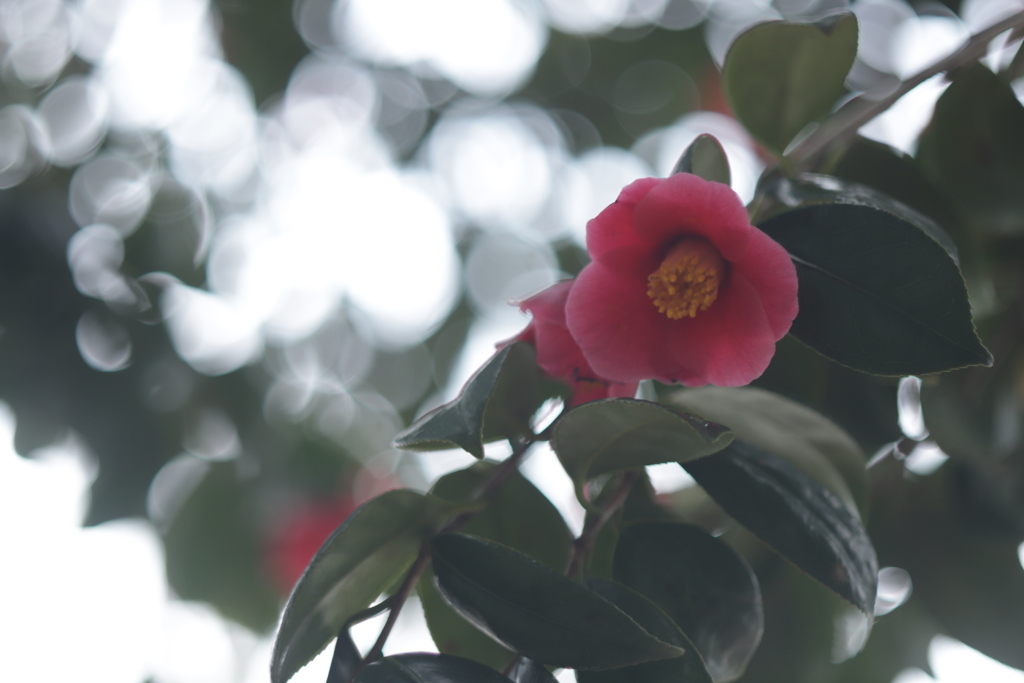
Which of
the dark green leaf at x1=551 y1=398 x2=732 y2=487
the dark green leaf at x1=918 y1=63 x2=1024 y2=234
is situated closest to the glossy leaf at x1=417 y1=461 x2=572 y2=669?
the dark green leaf at x1=551 y1=398 x2=732 y2=487

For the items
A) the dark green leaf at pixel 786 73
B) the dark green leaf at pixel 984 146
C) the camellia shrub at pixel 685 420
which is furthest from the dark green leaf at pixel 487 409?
the dark green leaf at pixel 984 146

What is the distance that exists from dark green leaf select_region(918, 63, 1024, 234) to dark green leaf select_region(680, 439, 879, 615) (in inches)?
12.5

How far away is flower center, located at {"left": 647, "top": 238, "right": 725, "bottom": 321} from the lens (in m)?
0.48

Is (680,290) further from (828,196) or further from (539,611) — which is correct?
(539,611)

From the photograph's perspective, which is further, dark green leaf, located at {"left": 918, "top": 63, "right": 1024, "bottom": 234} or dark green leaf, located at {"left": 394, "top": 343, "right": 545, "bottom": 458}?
dark green leaf, located at {"left": 918, "top": 63, "right": 1024, "bottom": 234}

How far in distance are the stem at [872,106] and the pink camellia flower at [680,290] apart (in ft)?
0.58

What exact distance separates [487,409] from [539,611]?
125 millimetres

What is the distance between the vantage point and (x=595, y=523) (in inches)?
19.8

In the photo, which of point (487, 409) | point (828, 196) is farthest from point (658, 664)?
point (828, 196)

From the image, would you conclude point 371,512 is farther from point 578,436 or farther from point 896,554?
point 896,554

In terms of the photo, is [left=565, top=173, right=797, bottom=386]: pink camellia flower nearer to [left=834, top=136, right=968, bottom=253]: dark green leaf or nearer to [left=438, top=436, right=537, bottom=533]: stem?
[left=438, top=436, right=537, bottom=533]: stem

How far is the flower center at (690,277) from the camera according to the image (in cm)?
48

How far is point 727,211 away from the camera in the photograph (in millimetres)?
436

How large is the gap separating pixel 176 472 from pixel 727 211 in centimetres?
125
